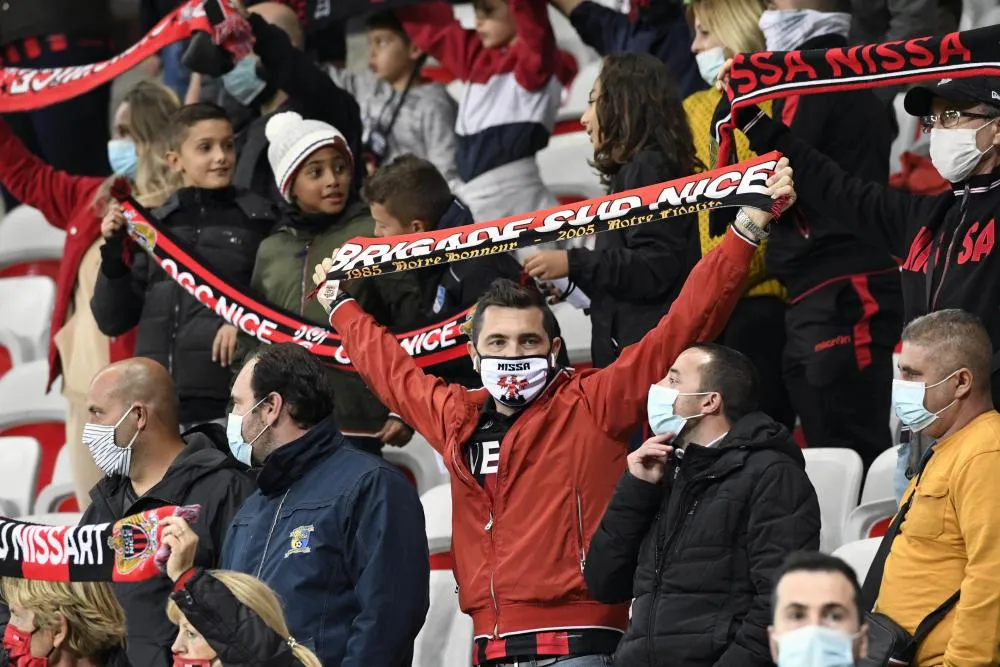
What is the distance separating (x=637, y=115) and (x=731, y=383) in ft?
5.12

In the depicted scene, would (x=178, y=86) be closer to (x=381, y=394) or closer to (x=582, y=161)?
(x=582, y=161)

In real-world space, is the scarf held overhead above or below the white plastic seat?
Answer: below

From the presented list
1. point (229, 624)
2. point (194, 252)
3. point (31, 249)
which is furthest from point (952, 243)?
point (31, 249)

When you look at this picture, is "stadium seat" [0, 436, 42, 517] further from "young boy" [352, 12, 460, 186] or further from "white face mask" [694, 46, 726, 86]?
"white face mask" [694, 46, 726, 86]

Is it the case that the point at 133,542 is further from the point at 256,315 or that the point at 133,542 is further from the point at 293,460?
the point at 256,315

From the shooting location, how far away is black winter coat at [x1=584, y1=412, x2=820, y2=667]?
17.1 ft

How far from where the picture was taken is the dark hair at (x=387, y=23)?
370 inches

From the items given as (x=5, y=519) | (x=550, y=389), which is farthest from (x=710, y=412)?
(x=5, y=519)

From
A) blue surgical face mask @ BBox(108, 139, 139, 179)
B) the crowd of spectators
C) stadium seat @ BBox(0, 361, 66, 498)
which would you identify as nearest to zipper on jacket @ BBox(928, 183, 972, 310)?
the crowd of spectators

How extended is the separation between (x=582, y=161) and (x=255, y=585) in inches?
215

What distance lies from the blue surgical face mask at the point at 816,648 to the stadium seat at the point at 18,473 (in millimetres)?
5419

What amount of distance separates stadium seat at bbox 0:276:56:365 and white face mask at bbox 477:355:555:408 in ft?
16.3

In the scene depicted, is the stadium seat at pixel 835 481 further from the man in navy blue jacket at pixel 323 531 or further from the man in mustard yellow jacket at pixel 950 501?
the man in navy blue jacket at pixel 323 531

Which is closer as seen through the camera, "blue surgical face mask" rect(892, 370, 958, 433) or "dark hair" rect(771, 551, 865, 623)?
"dark hair" rect(771, 551, 865, 623)
